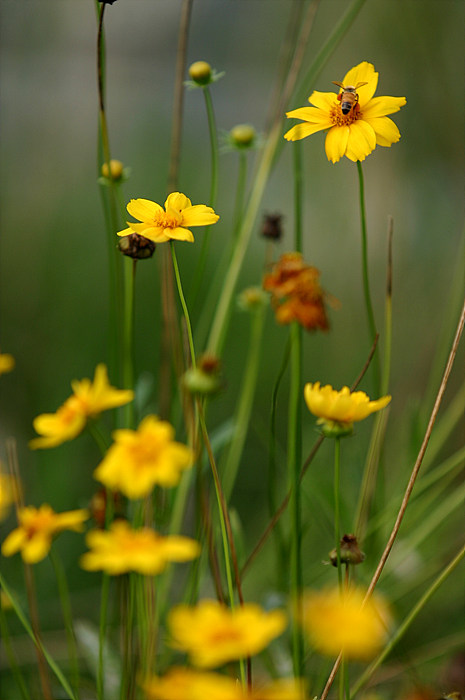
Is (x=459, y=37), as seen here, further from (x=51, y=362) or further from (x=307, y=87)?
(x=51, y=362)

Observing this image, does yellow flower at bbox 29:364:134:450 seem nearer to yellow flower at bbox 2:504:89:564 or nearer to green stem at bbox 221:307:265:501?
yellow flower at bbox 2:504:89:564

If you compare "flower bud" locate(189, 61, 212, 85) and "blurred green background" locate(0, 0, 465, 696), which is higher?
"blurred green background" locate(0, 0, 465, 696)

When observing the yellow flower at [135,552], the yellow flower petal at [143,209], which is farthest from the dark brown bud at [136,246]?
the yellow flower at [135,552]

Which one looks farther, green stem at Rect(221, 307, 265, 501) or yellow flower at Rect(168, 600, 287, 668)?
green stem at Rect(221, 307, 265, 501)

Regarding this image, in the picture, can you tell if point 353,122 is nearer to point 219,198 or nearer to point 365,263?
point 365,263

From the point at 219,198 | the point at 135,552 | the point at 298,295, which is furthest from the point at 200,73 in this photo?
the point at 219,198

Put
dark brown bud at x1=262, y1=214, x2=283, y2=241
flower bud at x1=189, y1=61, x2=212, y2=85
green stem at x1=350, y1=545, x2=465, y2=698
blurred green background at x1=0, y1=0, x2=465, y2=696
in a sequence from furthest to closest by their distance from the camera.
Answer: blurred green background at x1=0, y1=0, x2=465, y2=696, dark brown bud at x1=262, y1=214, x2=283, y2=241, flower bud at x1=189, y1=61, x2=212, y2=85, green stem at x1=350, y1=545, x2=465, y2=698

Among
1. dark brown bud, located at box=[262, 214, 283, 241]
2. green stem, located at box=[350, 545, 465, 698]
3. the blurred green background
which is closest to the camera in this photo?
green stem, located at box=[350, 545, 465, 698]

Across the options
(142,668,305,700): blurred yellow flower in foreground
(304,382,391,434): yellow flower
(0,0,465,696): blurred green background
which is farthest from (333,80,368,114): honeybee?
(0,0,465,696): blurred green background
